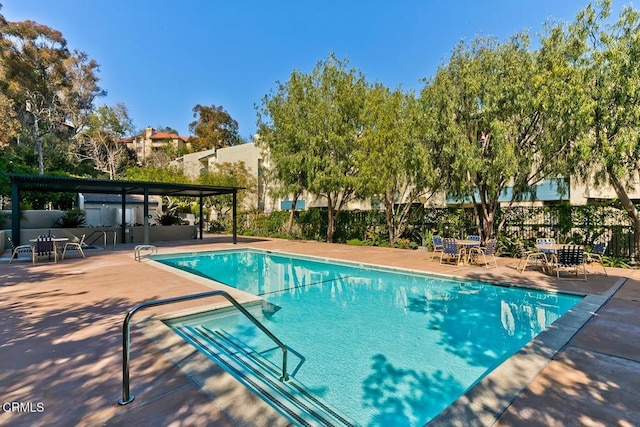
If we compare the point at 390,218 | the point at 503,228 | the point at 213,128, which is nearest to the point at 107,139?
the point at 213,128

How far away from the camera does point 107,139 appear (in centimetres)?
4022

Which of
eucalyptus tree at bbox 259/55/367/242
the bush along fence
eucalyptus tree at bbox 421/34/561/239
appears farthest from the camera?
eucalyptus tree at bbox 259/55/367/242

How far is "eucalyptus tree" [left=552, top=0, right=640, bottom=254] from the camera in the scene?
909 cm

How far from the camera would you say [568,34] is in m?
10.8

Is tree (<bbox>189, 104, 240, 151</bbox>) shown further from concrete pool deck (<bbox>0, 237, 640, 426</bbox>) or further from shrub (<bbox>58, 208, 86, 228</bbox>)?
concrete pool deck (<bbox>0, 237, 640, 426</bbox>)

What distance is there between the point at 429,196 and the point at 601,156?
7782mm

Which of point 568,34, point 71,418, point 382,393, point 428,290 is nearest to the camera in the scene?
point 71,418

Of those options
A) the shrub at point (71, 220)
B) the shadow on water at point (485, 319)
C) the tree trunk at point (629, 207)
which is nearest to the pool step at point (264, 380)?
the shadow on water at point (485, 319)

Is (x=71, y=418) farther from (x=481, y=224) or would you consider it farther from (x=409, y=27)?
(x=409, y=27)

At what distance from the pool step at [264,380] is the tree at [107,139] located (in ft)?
131

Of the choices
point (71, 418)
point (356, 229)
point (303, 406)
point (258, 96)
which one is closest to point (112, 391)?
point (71, 418)

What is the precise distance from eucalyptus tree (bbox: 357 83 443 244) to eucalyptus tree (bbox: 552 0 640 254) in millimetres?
5210

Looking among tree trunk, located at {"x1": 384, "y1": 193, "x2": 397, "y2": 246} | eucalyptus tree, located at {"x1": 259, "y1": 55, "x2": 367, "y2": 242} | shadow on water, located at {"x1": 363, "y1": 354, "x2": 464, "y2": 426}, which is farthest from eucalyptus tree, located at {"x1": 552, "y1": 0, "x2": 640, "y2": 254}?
eucalyptus tree, located at {"x1": 259, "y1": 55, "x2": 367, "y2": 242}

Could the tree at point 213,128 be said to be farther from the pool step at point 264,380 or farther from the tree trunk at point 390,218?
the pool step at point 264,380
